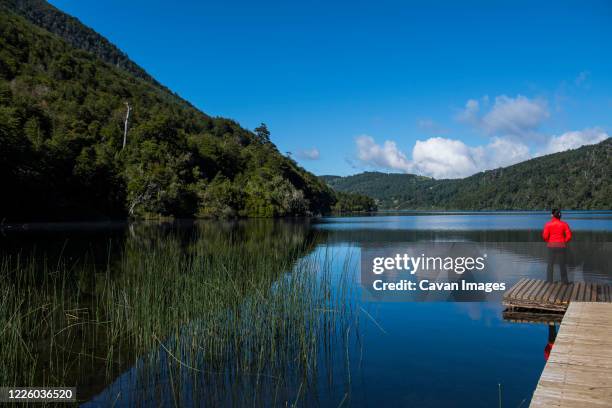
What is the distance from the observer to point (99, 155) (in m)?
63.0

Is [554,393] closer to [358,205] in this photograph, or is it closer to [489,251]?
[489,251]

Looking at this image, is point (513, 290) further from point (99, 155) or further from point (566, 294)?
point (99, 155)

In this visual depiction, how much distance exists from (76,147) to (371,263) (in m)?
53.7

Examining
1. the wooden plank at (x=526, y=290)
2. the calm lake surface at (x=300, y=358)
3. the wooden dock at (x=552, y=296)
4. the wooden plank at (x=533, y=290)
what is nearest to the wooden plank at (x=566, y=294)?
the wooden dock at (x=552, y=296)

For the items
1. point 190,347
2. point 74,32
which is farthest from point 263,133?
point 190,347

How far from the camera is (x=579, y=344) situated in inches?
264

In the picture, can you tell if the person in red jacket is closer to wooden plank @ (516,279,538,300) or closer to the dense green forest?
wooden plank @ (516,279,538,300)

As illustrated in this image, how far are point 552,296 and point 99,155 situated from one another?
208 feet

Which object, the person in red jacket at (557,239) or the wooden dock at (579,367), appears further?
the person in red jacket at (557,239)

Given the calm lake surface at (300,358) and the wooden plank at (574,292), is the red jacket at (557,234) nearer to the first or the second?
the wooden plank at (574,292)

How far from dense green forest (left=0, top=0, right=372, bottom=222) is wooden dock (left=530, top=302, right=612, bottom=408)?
46.6 metres

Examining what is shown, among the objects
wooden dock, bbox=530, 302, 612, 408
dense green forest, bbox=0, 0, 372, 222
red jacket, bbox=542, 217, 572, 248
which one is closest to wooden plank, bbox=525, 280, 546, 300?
red jacket, bbox=542, 217, 572, 248

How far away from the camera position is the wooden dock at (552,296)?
10.5 m

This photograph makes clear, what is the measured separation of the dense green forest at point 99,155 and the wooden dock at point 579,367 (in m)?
46.6
